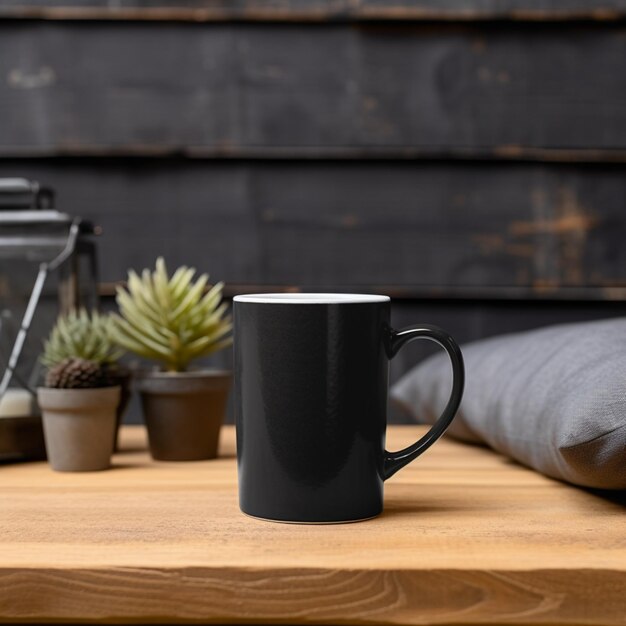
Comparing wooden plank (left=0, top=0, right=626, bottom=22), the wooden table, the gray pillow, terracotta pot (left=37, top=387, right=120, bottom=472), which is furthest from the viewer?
wooden plank (left=0, top=0, right=626, bottom=22)

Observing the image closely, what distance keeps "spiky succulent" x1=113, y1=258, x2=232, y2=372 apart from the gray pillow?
0.28 m

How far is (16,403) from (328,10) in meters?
0.71

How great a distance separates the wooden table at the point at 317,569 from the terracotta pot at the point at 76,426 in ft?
0.61

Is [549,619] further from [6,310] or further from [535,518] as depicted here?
[6,310]

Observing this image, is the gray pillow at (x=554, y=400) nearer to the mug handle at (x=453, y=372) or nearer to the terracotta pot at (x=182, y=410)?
the mug handle at (x=453, y=372)

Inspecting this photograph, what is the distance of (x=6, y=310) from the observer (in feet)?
2.98

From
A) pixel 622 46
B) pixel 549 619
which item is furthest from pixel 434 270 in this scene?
pixel 549 619

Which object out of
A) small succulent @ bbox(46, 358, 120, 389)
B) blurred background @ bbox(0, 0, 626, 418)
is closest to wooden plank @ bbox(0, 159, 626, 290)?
blurred background @ bbox(0, 0, 626, 418)

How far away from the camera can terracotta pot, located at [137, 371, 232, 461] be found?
0.85 m

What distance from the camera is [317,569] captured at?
50 cm

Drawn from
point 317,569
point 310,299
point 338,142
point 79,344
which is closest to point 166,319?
point 79,344

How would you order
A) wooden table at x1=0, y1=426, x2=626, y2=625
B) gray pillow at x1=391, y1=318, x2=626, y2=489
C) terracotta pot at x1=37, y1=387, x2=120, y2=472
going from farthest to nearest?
terracotta pot at x1=37, y1=387, x2=120, y2=472 < gray pillow at x1=391, y1=318, x2=626, y2=489 < wooden table at x1=0, y1=426, x2=626, y2=625

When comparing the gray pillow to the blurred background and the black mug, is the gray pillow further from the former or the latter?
the blurred background

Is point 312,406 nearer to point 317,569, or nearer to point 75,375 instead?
point 317,569
